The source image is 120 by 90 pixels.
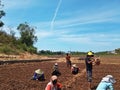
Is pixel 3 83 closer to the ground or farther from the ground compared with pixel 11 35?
closer to the ground

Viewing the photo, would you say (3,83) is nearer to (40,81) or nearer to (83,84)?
(40,81)

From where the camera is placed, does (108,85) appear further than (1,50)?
No

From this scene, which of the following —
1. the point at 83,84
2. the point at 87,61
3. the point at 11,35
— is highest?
the point at 11,35

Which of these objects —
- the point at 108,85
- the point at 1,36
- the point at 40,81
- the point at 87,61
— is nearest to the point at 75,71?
the point at 40,81

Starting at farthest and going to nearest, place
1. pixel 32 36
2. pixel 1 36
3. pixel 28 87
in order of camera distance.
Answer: pixel 32 36
pixel 1 36
pixel 28 87

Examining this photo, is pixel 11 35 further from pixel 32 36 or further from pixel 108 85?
pixel 108 85

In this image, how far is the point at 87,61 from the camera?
22406mm

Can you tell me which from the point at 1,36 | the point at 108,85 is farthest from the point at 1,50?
the point at 108,85

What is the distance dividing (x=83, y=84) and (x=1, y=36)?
87.2 meters

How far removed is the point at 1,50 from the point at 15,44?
72.0ft

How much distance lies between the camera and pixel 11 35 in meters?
115

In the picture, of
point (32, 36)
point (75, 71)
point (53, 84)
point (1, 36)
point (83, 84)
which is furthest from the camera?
point (32, 36)

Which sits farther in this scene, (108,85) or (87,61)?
(87,61)

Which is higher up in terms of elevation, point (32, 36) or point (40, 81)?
point (32, 36)
